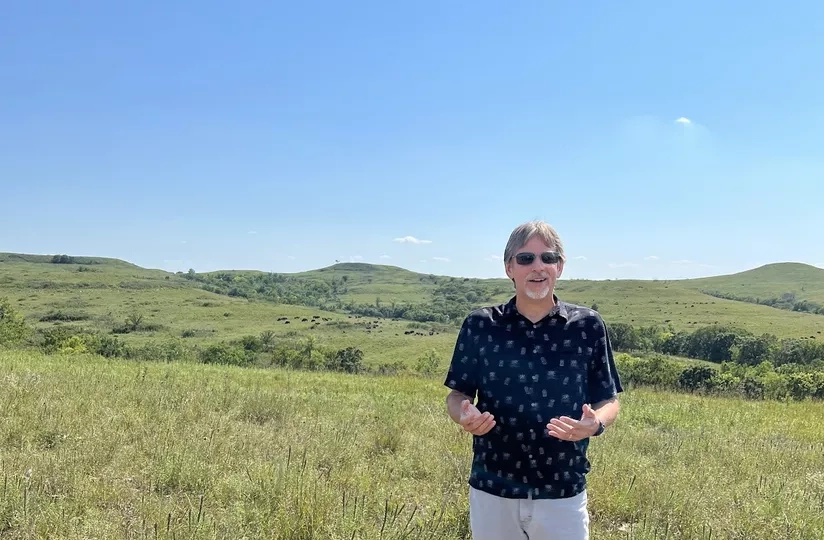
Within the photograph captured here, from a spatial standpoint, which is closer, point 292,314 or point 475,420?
point 475,420

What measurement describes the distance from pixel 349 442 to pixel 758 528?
145 inches

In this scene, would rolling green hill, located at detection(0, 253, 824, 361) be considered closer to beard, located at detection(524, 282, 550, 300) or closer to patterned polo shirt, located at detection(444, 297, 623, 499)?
patterned polo shirt, located at detection(444, 297, 623, 499)

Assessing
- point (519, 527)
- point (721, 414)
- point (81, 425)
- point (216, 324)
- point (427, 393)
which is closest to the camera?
point (519, 527)

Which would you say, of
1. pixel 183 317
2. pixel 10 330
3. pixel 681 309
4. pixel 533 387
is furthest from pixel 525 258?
pixel 681 309

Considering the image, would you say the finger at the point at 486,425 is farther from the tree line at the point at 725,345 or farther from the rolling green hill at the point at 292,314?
the rolling green hill at the point at 292,314

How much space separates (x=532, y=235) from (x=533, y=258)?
0.35 ft

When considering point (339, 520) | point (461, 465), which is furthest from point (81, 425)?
point (461, 465)

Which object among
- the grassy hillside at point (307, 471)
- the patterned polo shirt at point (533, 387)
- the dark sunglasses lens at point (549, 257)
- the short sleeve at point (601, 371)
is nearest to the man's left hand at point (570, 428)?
the patterned polo shirt at point (533, 387)

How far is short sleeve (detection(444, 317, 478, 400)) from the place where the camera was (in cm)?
219

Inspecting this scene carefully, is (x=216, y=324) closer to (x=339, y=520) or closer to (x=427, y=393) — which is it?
(x=427, y=393)

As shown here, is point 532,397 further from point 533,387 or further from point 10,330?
point 10,330

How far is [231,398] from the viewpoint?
7504 mm

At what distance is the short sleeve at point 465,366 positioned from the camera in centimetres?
219

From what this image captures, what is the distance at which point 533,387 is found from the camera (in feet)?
6.74
